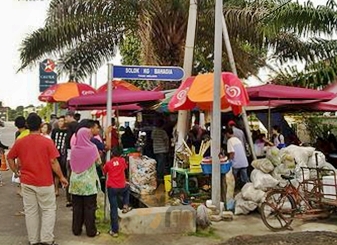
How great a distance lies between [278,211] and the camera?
25.4 feet

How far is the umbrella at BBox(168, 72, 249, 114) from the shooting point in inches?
332

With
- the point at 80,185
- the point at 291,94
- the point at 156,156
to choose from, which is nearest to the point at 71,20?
the point at 156,156

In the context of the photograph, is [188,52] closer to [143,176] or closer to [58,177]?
[143,176]

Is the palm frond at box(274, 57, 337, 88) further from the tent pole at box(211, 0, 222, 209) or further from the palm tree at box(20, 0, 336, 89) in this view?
the tent pole at box(211, 0, 222, 209)

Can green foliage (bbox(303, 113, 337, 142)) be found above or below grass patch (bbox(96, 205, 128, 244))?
above

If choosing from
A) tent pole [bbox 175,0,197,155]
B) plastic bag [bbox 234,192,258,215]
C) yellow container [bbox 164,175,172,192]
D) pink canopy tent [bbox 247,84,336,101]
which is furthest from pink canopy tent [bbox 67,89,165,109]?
plastic bag [bbox 234,192,258,215]

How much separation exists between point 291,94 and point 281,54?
5404 mm

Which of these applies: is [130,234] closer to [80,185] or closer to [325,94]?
[80,185]

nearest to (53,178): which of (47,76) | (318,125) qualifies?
(47,76)

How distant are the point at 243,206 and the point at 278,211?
1095 mm

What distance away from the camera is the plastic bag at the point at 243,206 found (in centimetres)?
869

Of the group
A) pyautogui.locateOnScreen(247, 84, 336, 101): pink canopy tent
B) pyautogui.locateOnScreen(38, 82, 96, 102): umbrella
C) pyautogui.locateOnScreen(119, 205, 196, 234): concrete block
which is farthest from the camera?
pyautogui.locateOnScreen(38, 82, 96, 102): umbrella

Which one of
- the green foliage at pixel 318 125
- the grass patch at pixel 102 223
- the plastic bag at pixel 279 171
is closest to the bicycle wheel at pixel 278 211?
the plastic bag at pixel 279 171

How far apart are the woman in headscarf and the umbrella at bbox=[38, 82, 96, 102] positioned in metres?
5.71
